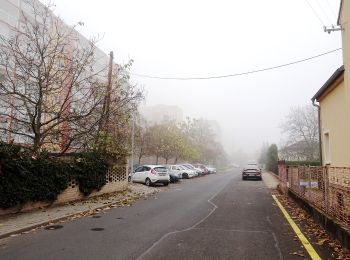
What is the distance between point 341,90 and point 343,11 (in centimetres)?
281

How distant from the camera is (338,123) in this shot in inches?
554

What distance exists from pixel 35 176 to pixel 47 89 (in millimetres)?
4099

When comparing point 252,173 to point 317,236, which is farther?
point 252,173

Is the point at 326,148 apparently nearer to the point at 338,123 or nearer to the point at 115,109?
the point at 338,123

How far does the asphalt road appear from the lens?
268 inches

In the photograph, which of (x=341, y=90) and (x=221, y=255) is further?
(x=341, y=90)

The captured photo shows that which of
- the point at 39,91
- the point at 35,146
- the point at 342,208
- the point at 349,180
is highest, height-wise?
the point at 39,91

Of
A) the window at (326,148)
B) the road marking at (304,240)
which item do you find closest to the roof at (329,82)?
the window at (326,148)

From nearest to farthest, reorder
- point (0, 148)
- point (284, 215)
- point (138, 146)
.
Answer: point (0, 148) → point (284, 215) → point (138, 146)

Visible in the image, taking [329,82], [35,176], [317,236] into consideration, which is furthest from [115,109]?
[317,236]

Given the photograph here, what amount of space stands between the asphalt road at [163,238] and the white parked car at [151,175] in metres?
15.2

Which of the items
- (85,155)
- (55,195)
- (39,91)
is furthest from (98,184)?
(39,91)

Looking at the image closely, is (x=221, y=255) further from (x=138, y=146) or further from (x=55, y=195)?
(x=138, y=146)

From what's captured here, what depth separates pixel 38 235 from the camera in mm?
8734
